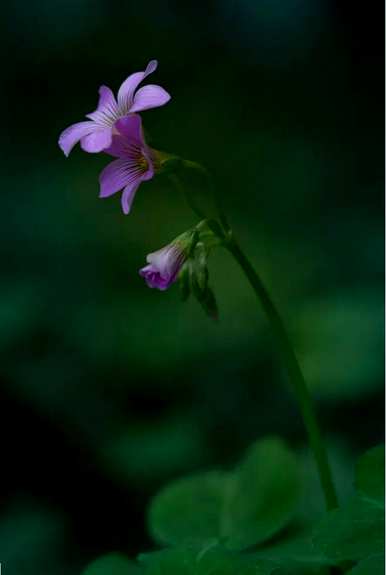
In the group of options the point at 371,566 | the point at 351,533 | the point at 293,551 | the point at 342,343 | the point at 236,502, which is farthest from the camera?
the point at 342,343

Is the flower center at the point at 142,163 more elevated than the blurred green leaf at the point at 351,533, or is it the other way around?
the flower center at the point at 142,163

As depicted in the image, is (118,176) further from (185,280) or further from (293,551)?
(293,551)

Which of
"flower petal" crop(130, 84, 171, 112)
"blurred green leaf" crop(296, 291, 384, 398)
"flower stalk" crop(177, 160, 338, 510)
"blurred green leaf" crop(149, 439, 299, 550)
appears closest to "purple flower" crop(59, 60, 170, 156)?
"flower petal" crop(130, 84, 171, 112)

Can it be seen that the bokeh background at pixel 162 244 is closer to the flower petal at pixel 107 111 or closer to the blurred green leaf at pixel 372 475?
the blurred green leaf at pixel 372 475

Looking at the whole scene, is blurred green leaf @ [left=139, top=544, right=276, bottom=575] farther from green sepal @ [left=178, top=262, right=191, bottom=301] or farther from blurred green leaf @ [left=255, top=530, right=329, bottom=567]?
green sepal @ [left=178, top=262, right=191, bottom=301]

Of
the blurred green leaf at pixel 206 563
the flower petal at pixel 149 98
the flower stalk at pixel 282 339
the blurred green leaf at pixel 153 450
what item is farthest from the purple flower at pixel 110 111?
the blurred green leaf at pixel 153 450

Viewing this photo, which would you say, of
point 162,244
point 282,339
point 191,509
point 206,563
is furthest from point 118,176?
point 162,244

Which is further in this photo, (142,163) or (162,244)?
(162,244)

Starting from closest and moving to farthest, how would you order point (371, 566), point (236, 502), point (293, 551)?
point (371, 566), point (293, 551), point (236, 502)
